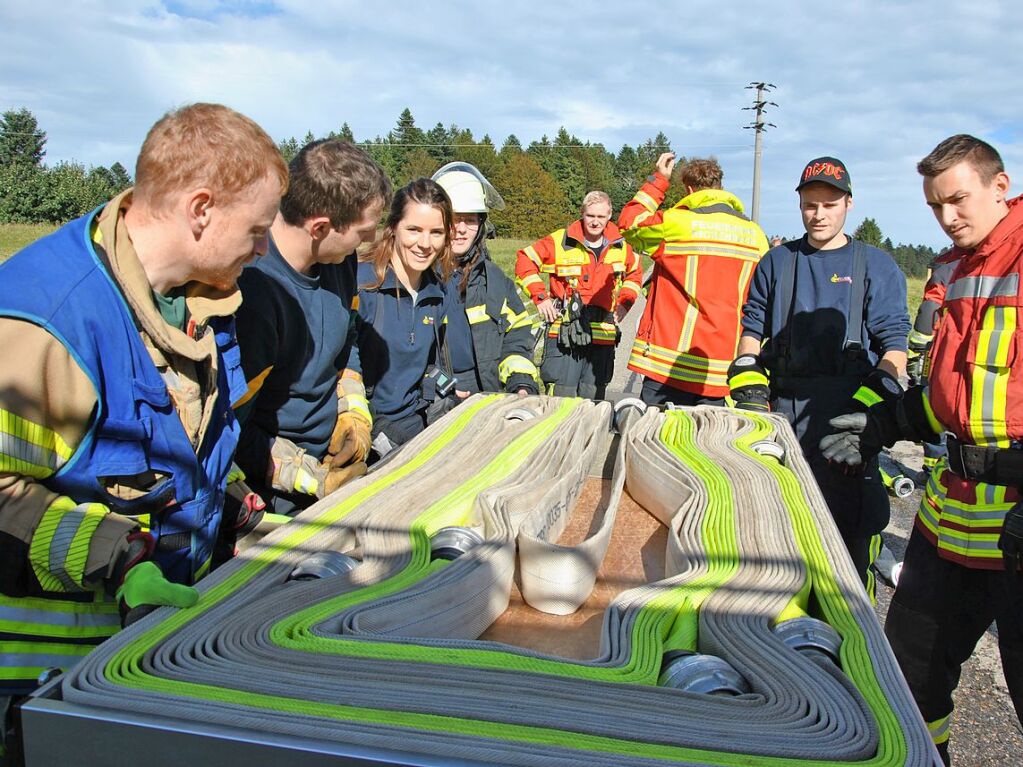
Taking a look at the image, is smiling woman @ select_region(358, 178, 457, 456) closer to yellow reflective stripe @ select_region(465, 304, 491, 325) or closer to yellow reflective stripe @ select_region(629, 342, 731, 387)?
yellow reflective stripe @ select_region(465, 304, 491, 325)

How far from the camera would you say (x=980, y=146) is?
263cm

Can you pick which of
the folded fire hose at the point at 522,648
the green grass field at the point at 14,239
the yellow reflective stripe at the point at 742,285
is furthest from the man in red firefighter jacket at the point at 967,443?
the green grass field at the point at 14,239

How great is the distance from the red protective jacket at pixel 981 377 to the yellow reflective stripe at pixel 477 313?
212 cm

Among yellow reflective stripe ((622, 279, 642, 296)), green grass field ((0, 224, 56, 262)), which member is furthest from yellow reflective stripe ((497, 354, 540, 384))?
green grass field ((0, 224, 56, 262))

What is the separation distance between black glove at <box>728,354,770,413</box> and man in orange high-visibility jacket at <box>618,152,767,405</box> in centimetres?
117

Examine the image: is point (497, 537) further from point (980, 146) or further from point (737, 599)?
point (980, 146)

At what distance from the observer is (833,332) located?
12.3ft

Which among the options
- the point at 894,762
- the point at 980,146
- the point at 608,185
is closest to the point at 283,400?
the point at 894,762

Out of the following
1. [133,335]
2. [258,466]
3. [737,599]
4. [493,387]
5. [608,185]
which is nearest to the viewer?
[737,599]

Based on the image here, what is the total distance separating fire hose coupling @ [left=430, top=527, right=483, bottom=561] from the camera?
1.62 meters

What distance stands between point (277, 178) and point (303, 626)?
3.17 ft

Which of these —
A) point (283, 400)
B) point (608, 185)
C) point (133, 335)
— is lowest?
point (283, 400)

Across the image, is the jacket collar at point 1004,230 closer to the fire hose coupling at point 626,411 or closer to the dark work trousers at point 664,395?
the fire hose coupling at point 626,411

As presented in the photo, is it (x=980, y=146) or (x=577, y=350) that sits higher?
(x=980, y=146)
